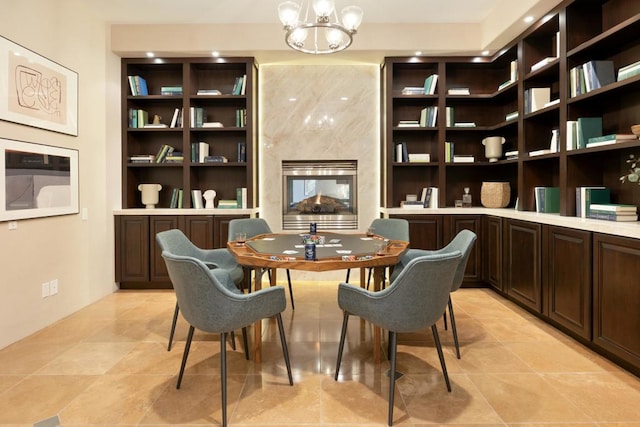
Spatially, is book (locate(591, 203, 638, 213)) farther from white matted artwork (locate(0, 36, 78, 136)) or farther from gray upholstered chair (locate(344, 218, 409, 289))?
white matted artwork (locate(0, 36, 78, 136))

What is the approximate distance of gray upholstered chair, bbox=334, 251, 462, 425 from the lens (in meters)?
1.98

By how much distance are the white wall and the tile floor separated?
14.1 inches

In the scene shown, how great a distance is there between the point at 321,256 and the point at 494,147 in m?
3.31

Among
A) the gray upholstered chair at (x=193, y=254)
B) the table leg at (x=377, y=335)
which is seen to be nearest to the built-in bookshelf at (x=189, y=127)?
the gray upholstered chair at (x=193, y=254)

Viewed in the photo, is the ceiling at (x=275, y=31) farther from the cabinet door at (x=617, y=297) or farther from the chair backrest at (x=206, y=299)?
the chair backrest at (x=206, y=299)

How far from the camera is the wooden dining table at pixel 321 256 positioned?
92.8 inches

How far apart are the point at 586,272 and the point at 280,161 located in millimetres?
3745

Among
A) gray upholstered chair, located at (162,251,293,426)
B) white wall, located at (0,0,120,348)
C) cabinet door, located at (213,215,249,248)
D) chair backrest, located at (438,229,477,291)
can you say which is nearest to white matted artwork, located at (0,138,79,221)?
white wall, located at (0,0,120,348)

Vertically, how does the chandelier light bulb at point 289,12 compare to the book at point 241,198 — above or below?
above

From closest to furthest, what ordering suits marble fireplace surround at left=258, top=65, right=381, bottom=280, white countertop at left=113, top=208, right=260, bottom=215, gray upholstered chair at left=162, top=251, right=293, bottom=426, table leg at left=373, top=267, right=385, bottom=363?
gray upholstered chair at left=162, top=251, right=293, bottom=426, table leg at left=373, top=267, right=385, bottom=363, white countertop at left=113, top=208, right=260, bottom=215, marble fireplace surround at left=258, top=65, right=381, bottom=280

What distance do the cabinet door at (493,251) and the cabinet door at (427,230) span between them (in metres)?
0.53

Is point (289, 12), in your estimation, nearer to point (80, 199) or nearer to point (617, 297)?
point (80, 199)

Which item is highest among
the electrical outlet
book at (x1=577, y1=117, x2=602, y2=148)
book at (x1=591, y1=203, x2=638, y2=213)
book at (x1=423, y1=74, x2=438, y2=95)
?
book at (x1=423, y1=74, x2=438, y2=95)

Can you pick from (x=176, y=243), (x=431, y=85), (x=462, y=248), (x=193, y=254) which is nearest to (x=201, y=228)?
(x=193, y=254)
